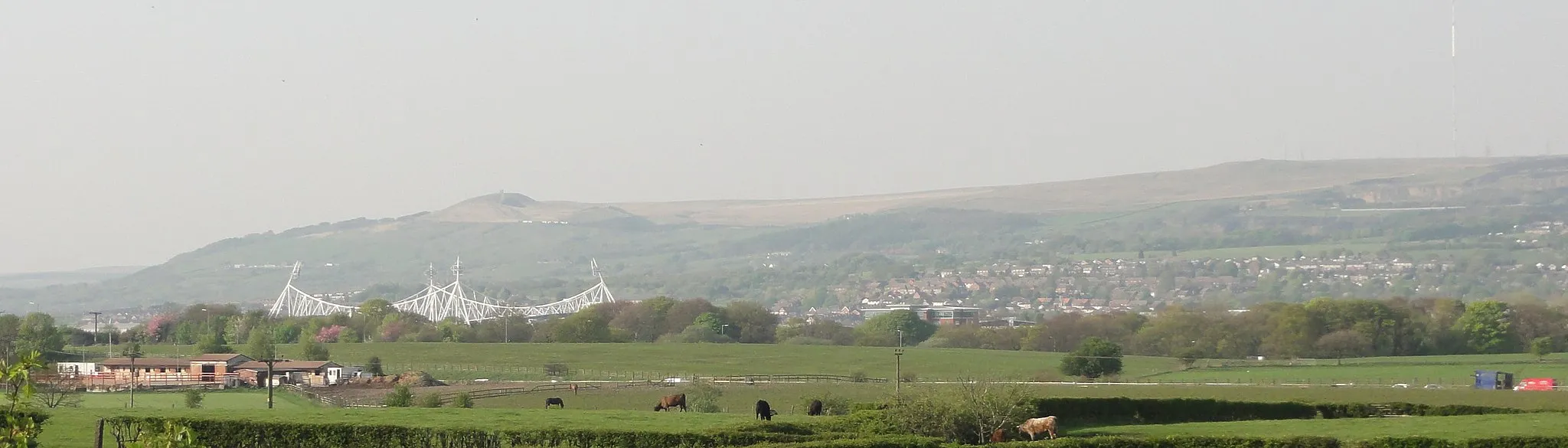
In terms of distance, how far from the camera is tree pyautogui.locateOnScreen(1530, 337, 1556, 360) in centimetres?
9356

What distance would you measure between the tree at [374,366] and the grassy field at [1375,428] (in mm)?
53250

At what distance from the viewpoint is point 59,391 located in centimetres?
6431

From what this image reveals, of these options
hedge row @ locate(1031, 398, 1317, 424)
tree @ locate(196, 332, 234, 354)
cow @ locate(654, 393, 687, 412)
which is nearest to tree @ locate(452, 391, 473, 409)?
cow @ locate(654, 393, 687, 412)

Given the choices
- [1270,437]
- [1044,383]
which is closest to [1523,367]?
[1044,383]

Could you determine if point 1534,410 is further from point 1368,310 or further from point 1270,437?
point 1368,310

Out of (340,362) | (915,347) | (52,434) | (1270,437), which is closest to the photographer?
(1270,437)

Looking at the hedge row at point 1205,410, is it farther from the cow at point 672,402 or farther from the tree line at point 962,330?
the tree line at point 962,330

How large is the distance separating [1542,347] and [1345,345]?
461 inches

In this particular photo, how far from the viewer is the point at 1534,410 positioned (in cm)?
4553

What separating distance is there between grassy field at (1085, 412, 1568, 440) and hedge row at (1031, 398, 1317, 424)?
3869 millimetres

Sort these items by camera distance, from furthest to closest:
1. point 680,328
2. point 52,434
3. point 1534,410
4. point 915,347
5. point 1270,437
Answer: point 680,328 < point 915,347 < point 1534,410 < point 52,434 < point 1270,437

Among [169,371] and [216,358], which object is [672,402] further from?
[216,358]

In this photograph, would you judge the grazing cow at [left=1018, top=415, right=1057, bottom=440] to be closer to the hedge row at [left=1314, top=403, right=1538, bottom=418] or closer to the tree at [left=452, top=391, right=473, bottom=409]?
the hedge row at [left=1314, top=403, right=1538, bottom=418]

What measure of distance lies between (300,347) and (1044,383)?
55262mm
